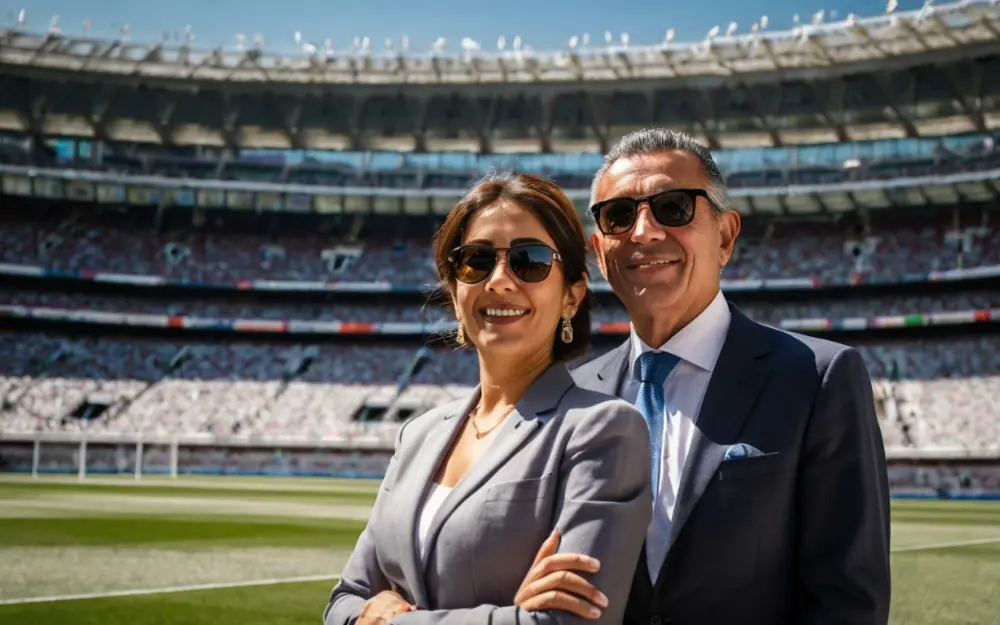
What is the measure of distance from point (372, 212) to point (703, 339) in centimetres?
4672

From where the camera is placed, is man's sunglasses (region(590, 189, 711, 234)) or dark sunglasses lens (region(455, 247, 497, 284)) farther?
man's sunglasses (region(590, 189, 711, 234))

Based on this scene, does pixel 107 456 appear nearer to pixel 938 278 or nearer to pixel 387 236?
pixel 387 236

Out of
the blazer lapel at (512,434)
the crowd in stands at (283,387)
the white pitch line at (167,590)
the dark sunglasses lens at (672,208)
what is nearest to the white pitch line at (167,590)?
the white pitch line at (167,590)

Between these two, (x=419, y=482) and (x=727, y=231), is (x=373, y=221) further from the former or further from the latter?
(x=419, y=482)

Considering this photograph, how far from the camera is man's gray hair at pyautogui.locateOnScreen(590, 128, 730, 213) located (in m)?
3.41

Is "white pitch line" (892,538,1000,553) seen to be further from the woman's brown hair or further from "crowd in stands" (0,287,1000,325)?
"crowd in stands" (0,287,1000,325)

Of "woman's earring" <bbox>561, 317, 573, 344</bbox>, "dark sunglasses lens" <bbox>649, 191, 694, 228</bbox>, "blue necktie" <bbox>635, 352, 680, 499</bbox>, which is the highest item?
"dark sunglasses lens" <bbox>649, 191, 694, 228</bbox>

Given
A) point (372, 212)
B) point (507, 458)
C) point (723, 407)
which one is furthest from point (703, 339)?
point (372, 212)

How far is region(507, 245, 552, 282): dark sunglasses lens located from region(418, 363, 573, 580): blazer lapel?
30 cm

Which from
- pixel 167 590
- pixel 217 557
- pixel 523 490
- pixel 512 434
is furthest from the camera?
pixel 217 557

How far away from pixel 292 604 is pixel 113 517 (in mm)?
10802

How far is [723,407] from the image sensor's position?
10.5 feet

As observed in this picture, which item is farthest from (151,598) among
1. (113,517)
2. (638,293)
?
(113,517)

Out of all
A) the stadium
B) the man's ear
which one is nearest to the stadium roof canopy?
the stadium
